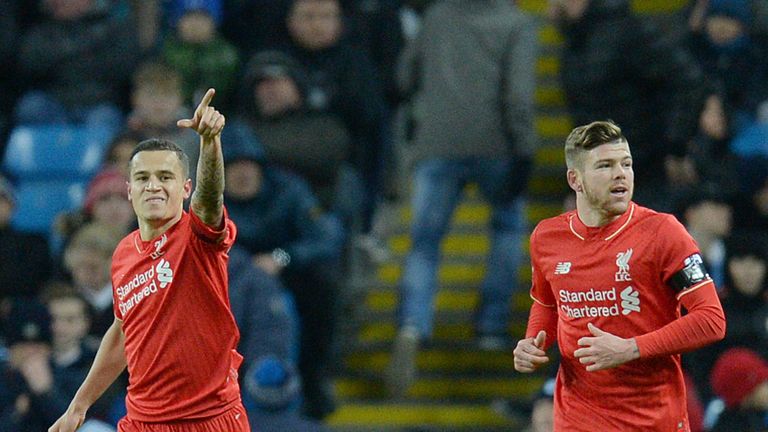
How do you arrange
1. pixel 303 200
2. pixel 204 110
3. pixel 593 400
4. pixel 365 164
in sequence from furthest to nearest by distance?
pixel 365 164 < pixel 303 200 < pixel 593 400 < pixel 204 110

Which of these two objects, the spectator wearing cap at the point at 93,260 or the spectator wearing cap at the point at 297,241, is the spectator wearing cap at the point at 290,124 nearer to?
the spectator wearing cap at the point at 297,241

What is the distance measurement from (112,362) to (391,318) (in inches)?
189

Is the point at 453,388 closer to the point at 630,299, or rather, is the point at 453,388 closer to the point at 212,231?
the point at 630,299

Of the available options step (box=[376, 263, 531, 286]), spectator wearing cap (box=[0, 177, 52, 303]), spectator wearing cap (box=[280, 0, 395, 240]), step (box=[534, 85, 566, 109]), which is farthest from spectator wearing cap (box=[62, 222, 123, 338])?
step (box=[534, 85, 566, 109])

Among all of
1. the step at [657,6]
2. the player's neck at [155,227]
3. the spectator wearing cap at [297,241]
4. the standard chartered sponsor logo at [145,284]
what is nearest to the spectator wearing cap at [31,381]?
the spectator wearing cap at [297,241]

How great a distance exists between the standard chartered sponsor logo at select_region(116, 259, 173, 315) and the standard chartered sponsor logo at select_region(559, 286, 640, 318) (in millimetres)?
1593

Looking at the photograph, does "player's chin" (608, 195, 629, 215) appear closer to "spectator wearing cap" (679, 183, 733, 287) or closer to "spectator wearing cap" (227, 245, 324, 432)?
"spectator wearing cap" (227, 245, 324, 432)

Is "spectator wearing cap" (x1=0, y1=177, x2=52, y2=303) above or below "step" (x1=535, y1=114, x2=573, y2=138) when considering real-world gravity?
below

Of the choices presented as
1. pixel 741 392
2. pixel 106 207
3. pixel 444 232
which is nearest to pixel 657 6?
pixel 444 232

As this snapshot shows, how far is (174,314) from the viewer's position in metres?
6.39

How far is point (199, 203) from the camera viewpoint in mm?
6129

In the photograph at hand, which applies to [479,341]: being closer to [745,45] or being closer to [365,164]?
[365,164]

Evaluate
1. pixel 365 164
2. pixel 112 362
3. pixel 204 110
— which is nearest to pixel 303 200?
pixel 365 164

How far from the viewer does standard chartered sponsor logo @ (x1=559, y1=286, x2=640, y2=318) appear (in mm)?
6289
